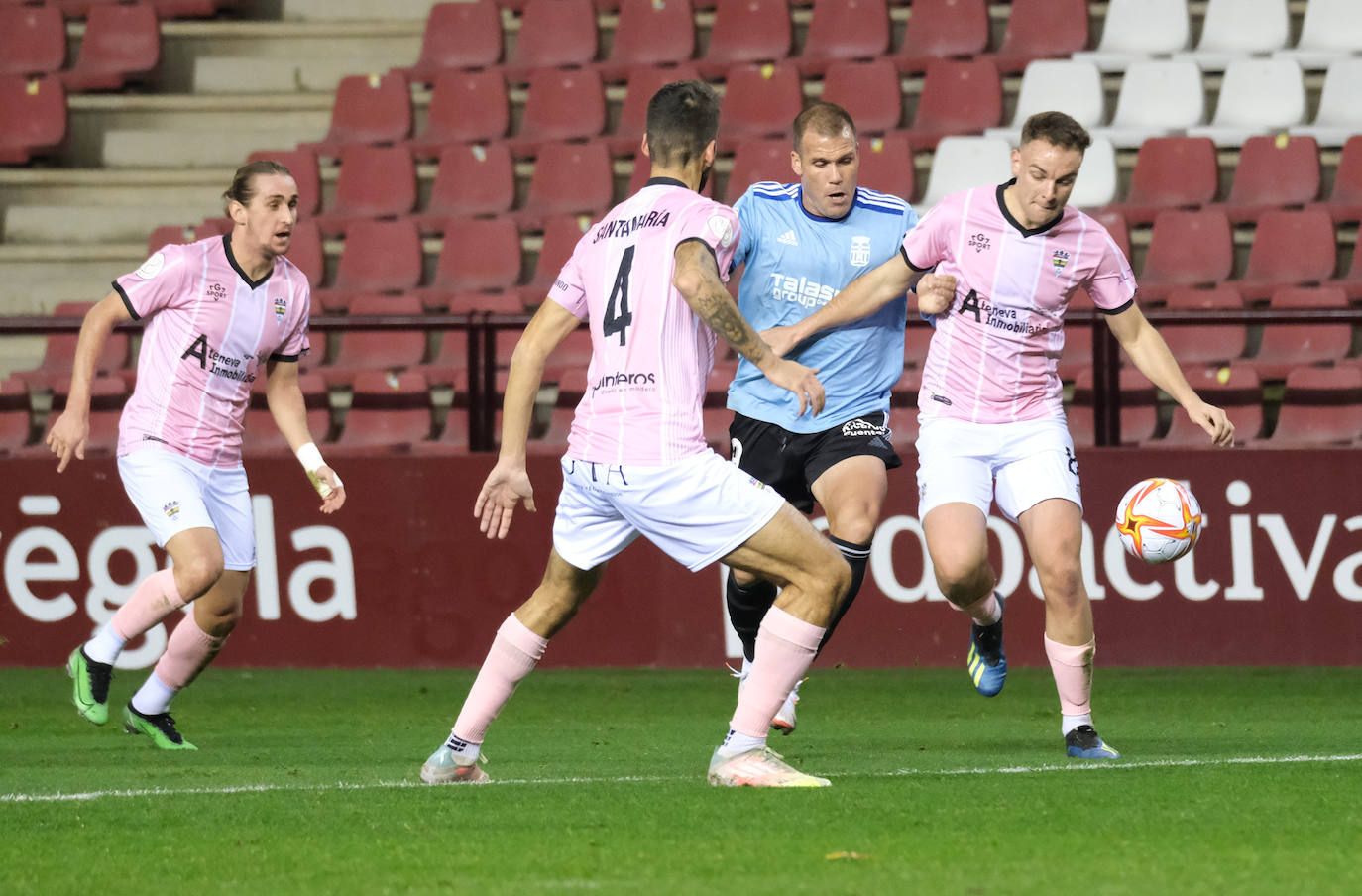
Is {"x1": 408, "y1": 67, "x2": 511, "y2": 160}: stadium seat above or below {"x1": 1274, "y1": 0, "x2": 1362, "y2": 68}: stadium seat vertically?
below

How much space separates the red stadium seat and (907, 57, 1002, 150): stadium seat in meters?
6.52

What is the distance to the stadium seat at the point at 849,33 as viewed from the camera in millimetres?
14062

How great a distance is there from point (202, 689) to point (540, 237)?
4646 millimetres

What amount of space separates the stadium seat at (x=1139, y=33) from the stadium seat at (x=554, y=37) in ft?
11.7

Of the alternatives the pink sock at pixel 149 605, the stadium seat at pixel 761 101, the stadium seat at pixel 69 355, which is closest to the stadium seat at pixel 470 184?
the stadium seat at pixel 761 101

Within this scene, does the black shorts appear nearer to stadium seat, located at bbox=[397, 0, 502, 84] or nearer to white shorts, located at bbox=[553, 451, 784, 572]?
white shorts, located at bbox=[553, 451, 784, 572]

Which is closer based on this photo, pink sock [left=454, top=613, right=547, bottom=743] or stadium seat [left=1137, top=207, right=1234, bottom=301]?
pink sock [left=454, top=613, right=547, bottom=743]

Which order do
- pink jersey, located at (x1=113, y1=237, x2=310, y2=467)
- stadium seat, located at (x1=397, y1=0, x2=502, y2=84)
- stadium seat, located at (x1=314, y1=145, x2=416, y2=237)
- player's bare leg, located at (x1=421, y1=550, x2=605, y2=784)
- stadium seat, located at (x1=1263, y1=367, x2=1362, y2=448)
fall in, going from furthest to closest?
stadium seat, located at (x1=397, y1=0, x2=502, y2=84), stadium seat, located at (x1=314, y1=145, x2=416, y2=237), stadium seat, located at (x1=1263, y1=367, x2=1362, y2=448), pink jersey, located at (x1=113, y1=237, x2=310, y2=467), player's bare leg, located at (x1=421, y1=550, x2=605, y2=784)

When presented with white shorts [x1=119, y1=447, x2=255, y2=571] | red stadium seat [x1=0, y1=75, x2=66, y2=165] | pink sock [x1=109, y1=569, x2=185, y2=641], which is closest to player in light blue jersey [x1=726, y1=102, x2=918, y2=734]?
white shorts [x1=119, y1=447, x2=255, y2=571]

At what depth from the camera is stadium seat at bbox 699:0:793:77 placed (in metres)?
14.2

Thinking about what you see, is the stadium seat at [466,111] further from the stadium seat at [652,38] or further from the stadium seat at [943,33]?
the stadium seat at [943,33]

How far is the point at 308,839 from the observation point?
490 centimetres

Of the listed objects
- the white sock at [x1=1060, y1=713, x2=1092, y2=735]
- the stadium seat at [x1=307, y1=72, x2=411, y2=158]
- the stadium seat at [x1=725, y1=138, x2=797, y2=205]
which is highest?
the stadium seat at [x1=307, y1=72, x2=411, y2=158]

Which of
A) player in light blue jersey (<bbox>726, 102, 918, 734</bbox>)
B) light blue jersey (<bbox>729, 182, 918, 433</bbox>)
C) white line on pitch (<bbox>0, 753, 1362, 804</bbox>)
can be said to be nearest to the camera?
white line on pitch (<bbox>0, 753, 1362, 804</bbox>)
